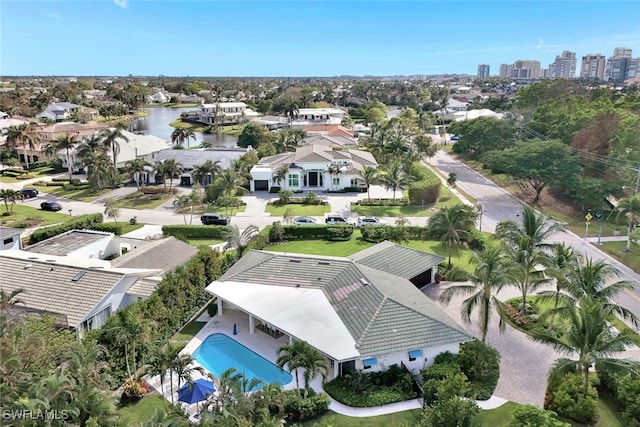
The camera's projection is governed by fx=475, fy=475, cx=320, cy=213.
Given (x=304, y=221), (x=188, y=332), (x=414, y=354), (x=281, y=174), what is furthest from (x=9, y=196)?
(x=414, y=354)

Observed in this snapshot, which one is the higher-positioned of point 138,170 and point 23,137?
point 23,137

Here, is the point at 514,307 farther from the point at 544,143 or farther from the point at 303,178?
the point at 303,178

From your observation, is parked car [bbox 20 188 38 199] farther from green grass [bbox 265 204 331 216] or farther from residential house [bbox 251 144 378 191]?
green grass [bbox 265 204 331 216]

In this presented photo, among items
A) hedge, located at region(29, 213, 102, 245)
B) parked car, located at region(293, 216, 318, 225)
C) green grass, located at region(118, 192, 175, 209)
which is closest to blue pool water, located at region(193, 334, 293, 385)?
parked car, located at region(293, 216, 318, 225)

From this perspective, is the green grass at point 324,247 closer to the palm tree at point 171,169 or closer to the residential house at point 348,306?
the residential house at point 348,306

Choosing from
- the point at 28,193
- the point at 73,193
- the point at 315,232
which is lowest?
the point at 315,232

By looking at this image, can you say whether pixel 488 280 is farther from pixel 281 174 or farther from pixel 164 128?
pixel 164 128

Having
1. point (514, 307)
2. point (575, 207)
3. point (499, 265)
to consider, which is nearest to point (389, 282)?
point (499, 265)
